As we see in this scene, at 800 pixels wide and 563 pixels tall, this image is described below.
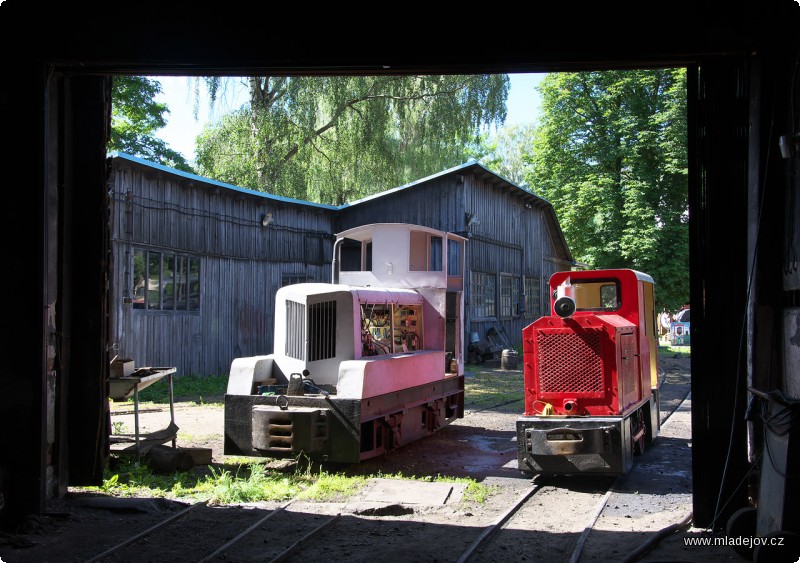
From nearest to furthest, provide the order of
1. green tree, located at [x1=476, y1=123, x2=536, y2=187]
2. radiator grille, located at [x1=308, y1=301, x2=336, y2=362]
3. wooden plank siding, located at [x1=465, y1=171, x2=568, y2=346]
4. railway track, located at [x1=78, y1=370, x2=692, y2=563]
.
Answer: railway track, located at [x1=78, y1=370, x2=692, y2=563] → radiator grille, located at [x1=308, y1=301, x2=336, y2=362] → wooden plank siding, located at [x1=465, y1=171, x2=568, y2=346] → green tree, located at [x1=476, y1=123, x2=536, y2=187]

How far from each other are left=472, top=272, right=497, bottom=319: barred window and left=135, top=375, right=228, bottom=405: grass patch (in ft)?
29.3

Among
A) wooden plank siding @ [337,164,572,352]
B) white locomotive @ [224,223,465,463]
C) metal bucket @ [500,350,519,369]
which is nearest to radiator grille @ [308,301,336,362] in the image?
white locomotive @ [224,223,465,463]

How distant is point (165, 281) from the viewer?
17250mm

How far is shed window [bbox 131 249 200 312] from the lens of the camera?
16.4 m

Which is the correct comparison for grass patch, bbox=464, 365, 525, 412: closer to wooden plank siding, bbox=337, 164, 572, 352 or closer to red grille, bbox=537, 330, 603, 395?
wooden plank siding, bbox=337, 164, 572, 352

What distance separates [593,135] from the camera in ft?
92.3

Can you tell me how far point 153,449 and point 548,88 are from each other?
24.0m

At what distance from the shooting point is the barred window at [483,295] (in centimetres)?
2411

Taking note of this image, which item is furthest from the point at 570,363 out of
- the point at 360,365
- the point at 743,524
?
the point at 743,524

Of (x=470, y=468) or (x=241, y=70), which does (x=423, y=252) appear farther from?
(x=241, y=70)

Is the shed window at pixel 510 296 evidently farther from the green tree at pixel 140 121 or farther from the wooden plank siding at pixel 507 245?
the green tree at pixel 140 121

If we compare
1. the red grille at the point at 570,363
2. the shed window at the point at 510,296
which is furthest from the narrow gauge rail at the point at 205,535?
the shed window at the point at 510,296

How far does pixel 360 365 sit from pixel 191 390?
9.09 meters

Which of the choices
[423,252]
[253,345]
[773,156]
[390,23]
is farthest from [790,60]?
[253,345]
